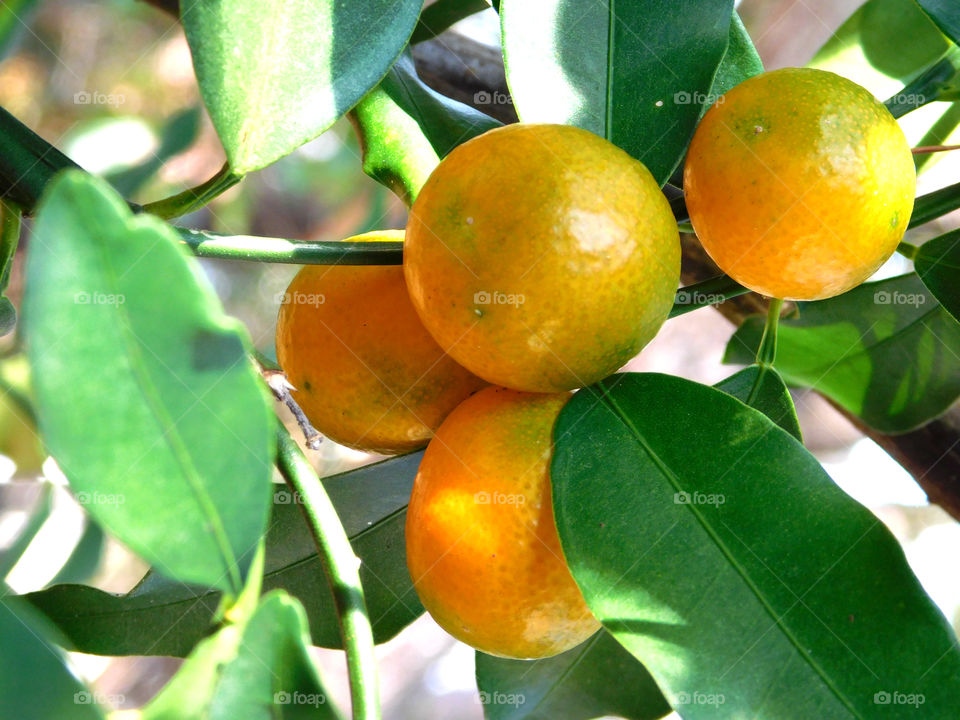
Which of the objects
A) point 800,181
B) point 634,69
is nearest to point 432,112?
point 634,69

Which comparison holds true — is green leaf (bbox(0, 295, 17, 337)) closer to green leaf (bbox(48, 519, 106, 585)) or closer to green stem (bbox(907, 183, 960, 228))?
green leaf (bbox(48, 519, 106, 585))

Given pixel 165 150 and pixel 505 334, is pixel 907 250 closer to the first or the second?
pixel 505 334

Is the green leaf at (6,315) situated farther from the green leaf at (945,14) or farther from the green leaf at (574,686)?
the green leaf at (945,14)

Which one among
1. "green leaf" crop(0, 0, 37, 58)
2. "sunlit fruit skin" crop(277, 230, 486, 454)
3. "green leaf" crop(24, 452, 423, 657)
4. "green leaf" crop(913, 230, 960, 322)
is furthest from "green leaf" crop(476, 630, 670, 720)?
"green leaf" crop(0, 0, 37, 58)

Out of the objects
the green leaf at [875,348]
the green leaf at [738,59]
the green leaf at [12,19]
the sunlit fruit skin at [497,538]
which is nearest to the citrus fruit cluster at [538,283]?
the sunlit fruit skin at [497,538]

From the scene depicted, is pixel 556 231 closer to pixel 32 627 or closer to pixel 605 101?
pixel 605 101

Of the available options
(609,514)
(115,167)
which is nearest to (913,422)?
(609,514)
